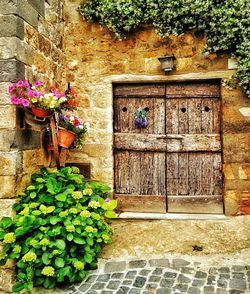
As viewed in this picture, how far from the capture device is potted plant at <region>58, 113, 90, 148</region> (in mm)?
3676

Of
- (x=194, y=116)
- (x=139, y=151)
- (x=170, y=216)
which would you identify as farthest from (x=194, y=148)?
(x=170, y=216)

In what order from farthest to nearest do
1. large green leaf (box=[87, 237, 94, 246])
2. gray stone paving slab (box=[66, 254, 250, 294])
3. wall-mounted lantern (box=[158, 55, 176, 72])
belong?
wall-mounted lantern (box=[158, 55, 176, 72]), large green leaf (box=[87, 237, 94, 246]), gray stone paving slab (box=[66, 254, 250, 294])

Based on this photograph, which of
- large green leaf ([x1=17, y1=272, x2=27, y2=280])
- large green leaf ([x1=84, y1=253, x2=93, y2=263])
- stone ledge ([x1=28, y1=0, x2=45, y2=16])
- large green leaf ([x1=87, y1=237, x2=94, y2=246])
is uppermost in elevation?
stone ledge ([x1=28, y1=0, x2=45, y2=16])

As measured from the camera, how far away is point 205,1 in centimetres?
398

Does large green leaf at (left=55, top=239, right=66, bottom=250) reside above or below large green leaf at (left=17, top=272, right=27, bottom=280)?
above

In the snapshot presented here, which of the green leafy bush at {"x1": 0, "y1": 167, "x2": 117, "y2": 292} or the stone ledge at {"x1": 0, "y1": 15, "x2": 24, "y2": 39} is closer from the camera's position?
the green leafy bush at {"x1": 0, "y1": 167, "x2": 117, "y2": 292}

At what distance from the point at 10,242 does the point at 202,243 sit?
2066 millimetres

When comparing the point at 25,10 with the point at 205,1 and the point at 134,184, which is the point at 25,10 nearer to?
the point at 205,1

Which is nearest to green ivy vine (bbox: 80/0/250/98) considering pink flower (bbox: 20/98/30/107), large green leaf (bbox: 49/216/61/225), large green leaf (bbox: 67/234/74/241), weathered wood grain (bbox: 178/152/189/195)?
weathered wood grain (bbox: 178/152/189/195)

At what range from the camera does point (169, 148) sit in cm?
447

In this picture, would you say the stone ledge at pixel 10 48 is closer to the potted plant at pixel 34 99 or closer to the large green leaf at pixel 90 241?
the potted plant at pixel 34 99

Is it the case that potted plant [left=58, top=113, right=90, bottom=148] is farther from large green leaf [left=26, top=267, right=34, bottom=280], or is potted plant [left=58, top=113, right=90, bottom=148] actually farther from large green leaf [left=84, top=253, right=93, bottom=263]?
large green leaf [left=26, top=267, right=34, bottom=280]

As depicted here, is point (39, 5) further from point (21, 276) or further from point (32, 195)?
point (21, 276)

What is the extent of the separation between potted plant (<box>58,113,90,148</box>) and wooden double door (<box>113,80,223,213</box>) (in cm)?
66
